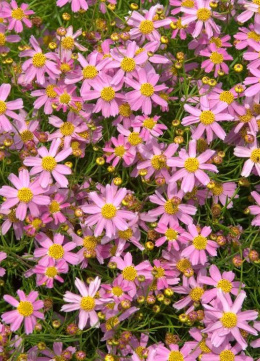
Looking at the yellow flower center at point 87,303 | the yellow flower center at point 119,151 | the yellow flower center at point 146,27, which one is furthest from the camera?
the yellow flower center at point 146,27

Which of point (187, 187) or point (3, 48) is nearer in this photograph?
point (187, 187)

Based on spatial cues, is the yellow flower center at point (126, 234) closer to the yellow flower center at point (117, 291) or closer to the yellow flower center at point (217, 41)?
the yellow flower center at point (117, 291)

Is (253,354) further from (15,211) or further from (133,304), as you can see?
(15,211)

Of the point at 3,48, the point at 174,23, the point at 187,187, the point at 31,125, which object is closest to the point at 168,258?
the point at 187,187

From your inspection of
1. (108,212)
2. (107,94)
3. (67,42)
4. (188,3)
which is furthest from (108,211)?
(188,3)

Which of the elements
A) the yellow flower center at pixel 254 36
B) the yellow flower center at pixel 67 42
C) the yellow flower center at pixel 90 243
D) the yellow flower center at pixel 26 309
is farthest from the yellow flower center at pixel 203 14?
the yellow flower center at pixel 26 309

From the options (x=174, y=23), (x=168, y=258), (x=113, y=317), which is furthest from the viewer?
(x=174, y=23)
